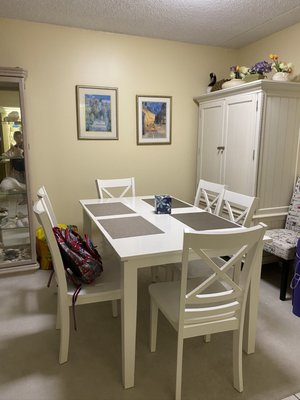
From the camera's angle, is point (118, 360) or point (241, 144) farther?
point (241, 144)

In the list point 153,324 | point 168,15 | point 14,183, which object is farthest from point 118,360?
point 168,15

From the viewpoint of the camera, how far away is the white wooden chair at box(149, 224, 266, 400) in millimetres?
1301

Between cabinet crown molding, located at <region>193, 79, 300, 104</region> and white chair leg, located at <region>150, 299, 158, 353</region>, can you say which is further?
cabinet crown molding, located at <region>193, 79, 300, 104</region>

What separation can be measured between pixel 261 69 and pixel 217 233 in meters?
2.17

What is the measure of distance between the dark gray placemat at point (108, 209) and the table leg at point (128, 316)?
80cm

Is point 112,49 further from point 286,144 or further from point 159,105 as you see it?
point 286,144

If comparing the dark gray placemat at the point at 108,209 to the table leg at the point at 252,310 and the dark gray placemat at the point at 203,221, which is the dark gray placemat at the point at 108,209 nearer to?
the dark gray placemat at the point at 203,221

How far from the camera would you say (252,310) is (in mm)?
1774

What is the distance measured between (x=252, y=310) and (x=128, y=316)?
0.76m

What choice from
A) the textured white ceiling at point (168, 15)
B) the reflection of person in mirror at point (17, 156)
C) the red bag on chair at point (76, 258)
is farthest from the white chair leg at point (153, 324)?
the textured white ceiling at point (168, 15)

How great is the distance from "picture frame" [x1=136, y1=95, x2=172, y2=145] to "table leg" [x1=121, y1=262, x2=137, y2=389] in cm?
226

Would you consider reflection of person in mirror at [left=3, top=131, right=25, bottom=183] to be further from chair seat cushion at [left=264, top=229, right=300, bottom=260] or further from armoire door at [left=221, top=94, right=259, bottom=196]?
chair seat cushion at [left=264, top=229, right=300, bottom=260]

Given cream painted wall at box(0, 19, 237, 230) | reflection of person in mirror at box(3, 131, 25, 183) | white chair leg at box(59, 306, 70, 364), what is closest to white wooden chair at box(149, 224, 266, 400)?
white chair leg at box(59, 306, 70, 364)

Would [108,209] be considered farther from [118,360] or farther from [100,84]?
[100,84]
